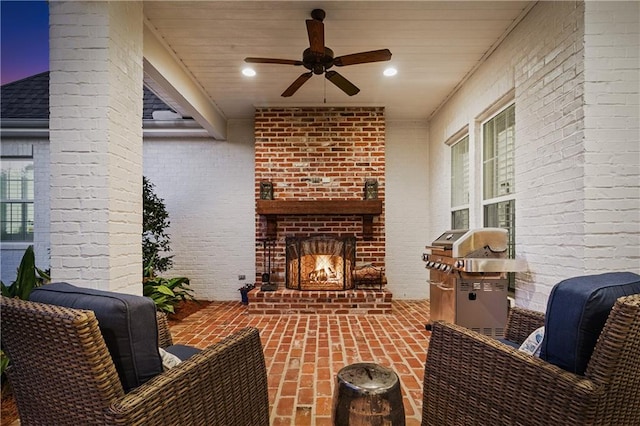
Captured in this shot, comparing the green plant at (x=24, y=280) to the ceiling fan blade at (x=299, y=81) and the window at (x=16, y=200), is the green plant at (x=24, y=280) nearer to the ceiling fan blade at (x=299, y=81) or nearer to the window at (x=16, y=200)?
the ceiling fan blade at (x=299, y=81)

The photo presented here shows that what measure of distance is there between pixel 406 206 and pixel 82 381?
15.0 feet

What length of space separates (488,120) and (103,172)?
138 inches

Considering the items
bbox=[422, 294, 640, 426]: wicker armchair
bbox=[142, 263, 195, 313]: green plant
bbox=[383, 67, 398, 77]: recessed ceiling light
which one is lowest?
bbox=[142, 263, 195, 313]: green plant

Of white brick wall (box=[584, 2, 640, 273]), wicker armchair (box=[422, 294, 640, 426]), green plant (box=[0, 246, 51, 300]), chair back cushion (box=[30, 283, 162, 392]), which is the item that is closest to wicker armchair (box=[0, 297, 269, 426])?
chair back cushion (box=[30, 283, 162, 392])

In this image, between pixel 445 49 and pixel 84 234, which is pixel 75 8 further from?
pixel 445 49

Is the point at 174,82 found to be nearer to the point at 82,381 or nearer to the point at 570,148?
Result: the point at 82,381

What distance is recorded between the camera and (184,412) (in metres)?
Answer: 1.08

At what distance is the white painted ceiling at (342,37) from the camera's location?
99.2 inches

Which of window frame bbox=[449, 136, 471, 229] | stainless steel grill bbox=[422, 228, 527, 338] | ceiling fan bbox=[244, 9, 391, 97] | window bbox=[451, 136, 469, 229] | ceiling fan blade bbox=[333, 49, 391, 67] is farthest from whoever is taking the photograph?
window bbox=[451, 136, 469, 229]

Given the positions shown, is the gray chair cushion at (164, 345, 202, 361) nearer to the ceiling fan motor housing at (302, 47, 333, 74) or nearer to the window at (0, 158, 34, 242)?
the ceiling fan motor housing at (302, 47, 333, 74)

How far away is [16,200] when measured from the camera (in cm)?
489

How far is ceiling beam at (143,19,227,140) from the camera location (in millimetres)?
2793

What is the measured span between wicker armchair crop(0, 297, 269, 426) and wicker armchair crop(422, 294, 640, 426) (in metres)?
0.92

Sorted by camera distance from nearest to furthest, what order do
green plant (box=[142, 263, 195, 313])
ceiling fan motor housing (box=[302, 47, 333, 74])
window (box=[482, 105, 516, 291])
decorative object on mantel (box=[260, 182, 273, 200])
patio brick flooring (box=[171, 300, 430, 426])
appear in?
patio brick flooring (box=[171, 300, 430, 426])
ceiling fan motor housing (box=[302, 47, 333, 74])
window (box=[482, 105, 516, 291])
green plant (box=[142, 263, 195, 313])
decorative object on mantel (box=[260, 182, 273, 200])
